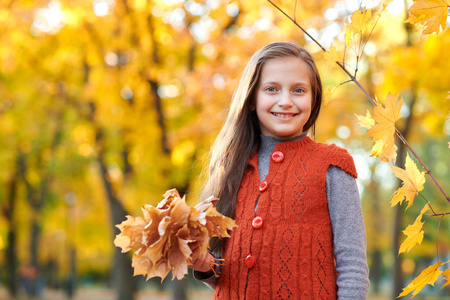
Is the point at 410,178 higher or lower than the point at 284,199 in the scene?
lower

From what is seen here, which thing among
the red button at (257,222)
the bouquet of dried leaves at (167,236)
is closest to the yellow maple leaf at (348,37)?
the bouquet of dried leaves at (167,236)

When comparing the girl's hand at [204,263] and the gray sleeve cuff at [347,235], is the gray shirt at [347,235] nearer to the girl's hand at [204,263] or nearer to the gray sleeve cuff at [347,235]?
the gray sleeve cuff at [347,235]

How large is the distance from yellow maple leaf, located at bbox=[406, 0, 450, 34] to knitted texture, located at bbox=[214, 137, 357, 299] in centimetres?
74

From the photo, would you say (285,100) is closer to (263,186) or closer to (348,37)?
(263,186)

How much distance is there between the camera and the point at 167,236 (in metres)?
1.57

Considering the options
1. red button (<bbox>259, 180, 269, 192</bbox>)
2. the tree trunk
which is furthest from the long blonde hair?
the tree trunk

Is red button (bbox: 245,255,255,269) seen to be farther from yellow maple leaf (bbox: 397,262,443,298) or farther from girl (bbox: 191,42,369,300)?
yellow maple leaf (bbox: 397,262,443,298)

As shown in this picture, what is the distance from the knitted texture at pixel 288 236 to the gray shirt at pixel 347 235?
33mm

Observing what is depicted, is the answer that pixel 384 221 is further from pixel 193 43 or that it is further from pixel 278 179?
pixel 278 179

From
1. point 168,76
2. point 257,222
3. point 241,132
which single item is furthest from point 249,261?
point 168,76

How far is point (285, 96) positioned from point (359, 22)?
595 millimetres

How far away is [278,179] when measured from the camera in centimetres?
204

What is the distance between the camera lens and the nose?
2035 millimetres

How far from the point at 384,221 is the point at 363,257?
2182 cm
